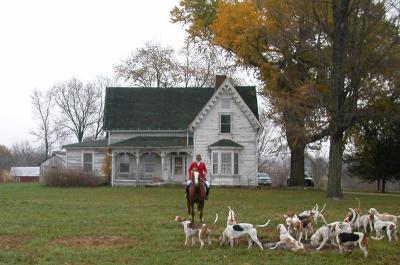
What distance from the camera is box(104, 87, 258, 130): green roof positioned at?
49375 millimetres

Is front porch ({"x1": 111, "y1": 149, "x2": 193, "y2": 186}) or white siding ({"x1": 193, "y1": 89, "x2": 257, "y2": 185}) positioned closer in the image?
white siding ({"x1": 193, "y1": 89, "x2": 257, "y2": 185})

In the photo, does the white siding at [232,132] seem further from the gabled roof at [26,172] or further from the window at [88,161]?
the gabled roof at [26,172]

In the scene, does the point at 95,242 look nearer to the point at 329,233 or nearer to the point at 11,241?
the point at 11,241

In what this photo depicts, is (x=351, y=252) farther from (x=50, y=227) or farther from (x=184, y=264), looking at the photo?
(x=50, y=227)

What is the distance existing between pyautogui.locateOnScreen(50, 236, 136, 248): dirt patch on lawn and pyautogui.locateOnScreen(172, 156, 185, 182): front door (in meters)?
33.1

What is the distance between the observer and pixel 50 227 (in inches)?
687

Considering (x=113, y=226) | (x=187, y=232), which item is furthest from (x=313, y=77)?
(x=187, y=232)

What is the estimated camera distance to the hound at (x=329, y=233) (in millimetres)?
13438

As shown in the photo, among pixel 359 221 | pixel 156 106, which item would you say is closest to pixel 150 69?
pixel 156 106

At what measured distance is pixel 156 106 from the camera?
168 ft

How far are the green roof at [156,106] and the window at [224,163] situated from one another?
14.5 ft

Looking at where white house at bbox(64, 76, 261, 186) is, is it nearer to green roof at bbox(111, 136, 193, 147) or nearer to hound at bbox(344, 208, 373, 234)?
green roof at bbox(111, 136, 193, 147)

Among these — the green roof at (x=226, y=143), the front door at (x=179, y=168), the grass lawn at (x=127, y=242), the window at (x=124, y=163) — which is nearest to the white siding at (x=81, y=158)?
the window at (x=124, y=163)

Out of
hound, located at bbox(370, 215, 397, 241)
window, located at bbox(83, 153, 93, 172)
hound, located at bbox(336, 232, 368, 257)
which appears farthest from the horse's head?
window, located at bbox(83, 153, 93, 172)
